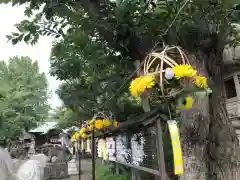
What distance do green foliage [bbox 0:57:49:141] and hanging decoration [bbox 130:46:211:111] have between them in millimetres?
16138

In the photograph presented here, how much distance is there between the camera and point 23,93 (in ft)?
64.4

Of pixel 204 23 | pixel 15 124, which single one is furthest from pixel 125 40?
pixel 15 124

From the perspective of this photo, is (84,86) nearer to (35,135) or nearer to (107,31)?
(107,31)

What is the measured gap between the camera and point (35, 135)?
21594mm

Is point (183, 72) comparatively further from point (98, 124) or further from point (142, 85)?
point (98, 124)

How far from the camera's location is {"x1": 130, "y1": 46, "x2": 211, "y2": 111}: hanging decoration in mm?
1801

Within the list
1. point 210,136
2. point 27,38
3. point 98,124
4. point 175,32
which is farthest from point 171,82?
point 98,124

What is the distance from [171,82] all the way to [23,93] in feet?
65.3

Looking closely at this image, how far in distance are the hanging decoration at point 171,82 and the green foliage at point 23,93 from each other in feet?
52.9

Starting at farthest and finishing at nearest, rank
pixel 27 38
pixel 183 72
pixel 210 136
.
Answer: pixel 27 38, pixel 210 136, pixel 183 72

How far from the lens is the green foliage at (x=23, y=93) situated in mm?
17453

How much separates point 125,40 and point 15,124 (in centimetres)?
1638

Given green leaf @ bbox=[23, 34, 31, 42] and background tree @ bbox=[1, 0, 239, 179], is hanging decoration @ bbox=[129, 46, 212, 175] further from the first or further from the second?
green leaf @ bbox=[23, 34, 31, 42]

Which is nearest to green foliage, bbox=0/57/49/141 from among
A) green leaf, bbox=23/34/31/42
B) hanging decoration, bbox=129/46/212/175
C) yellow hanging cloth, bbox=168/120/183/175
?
green leaf, bbox=23/34/31/42
